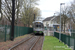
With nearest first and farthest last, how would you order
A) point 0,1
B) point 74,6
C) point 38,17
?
point 0,1, point 74,6, point 38,17

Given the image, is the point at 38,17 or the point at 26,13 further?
the point at 38,17

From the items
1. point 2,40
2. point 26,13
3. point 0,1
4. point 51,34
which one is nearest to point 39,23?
point 51,34

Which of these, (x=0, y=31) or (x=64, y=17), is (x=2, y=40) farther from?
(x=64, y=17)

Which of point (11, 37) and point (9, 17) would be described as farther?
point (9, 17)

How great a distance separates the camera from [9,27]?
56.7 feet

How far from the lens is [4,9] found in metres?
20.9

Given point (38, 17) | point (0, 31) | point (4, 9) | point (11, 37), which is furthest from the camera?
point (38, 17)

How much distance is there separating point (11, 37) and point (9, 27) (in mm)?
1519

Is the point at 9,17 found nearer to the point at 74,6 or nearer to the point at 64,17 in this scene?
the point at 74,6

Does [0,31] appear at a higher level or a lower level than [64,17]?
lower

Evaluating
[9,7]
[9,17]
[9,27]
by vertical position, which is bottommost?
[9,27]

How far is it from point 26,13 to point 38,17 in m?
20.1

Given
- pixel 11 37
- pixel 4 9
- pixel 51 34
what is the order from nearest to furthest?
pixel 11 37
pixel 4 9
pixel 51 34

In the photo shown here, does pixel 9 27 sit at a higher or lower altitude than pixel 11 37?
higher
